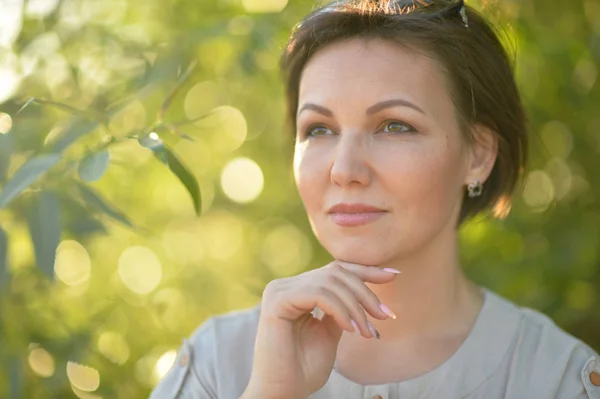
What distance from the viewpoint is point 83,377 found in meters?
2.41

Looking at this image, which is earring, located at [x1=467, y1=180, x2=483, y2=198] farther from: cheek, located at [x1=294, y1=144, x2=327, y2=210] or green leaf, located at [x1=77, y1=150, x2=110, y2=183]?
green leaf, located at [x1=77, y1=150, x2=110, y2=183]

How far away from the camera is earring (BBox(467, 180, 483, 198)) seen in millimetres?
1907

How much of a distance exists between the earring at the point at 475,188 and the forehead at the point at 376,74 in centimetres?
22

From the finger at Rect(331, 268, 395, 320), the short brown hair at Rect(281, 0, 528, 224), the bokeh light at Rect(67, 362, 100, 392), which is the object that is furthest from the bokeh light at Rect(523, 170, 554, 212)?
the bokeh light at Rect(67, 362, 100, 392)

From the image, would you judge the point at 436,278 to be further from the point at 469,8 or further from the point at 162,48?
the point at 162,48

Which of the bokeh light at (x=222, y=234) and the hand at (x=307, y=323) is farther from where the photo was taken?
the bokeh light at (x=222, y=234)

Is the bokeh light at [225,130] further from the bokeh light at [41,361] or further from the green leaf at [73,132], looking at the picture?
the green leaf at [73,132]

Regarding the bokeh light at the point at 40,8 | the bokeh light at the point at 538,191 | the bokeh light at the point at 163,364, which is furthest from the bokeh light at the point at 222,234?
the bokeh light at the point at 40,8

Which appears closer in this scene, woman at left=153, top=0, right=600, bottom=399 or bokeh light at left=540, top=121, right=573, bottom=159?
woman at left=153, top=0, right=600, bottom=399

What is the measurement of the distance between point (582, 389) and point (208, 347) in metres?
0.79

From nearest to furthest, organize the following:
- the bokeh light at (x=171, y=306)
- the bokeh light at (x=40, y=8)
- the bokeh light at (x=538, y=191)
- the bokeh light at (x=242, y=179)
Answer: the bokeh light at (x=40, y=8) → the bokeh light at (x=538, y=191) → the bokeh light at (x=171, y=306) → the bokeh light at (x=242, y=179)

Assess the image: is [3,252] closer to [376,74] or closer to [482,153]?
[376,74]

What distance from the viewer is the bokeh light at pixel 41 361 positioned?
91.4 inches

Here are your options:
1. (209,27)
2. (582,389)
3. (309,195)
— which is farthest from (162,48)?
(582,389)
